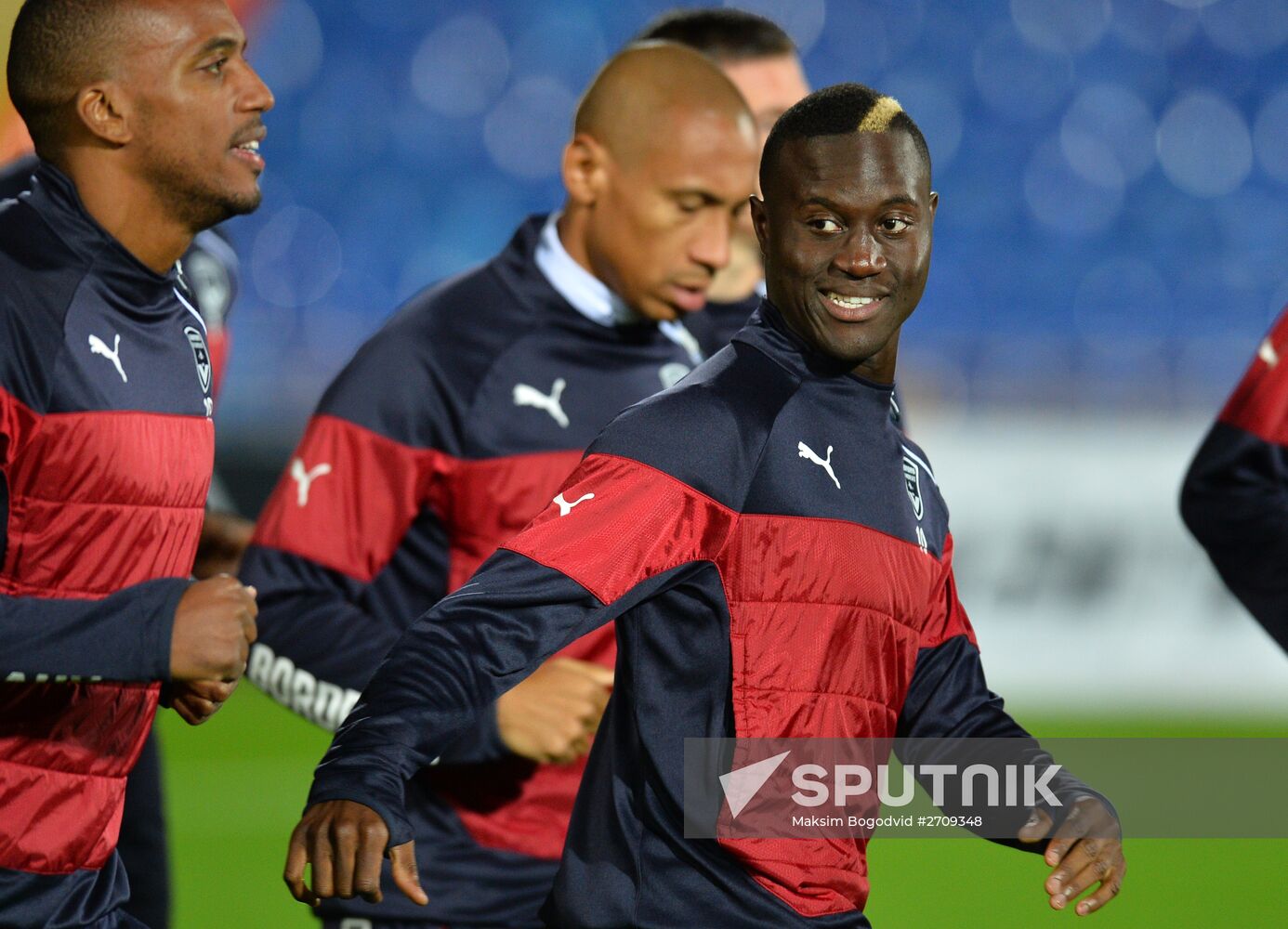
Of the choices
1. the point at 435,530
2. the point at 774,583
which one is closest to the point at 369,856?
the point at 774,583

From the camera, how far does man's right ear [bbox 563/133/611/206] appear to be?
10.1 ft

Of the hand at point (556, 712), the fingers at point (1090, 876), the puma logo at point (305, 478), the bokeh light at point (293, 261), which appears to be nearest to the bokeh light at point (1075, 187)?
the bokeh light at point (293, 261)

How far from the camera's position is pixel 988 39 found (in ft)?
35.4

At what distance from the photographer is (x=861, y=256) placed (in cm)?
209

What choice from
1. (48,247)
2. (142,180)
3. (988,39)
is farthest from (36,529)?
(988,39)

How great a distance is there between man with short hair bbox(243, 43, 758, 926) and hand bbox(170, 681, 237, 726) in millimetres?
447

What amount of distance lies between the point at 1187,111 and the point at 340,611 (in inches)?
363

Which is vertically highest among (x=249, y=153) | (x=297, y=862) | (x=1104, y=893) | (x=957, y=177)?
(x=957, y=177)

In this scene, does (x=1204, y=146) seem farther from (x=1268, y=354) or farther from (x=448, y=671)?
(x=448, y=671)

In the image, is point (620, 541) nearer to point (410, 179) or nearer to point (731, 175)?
point (731, 175)

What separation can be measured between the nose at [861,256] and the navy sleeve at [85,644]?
0.93 meters

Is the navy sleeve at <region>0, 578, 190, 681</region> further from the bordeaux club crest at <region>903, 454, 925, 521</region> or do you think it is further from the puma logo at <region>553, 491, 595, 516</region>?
the bordeaux club crest at <region>903, 454, 925, 521</region>

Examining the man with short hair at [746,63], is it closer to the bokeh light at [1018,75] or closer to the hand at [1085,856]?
the hand at [1085,856]

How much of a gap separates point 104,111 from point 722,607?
115cm
